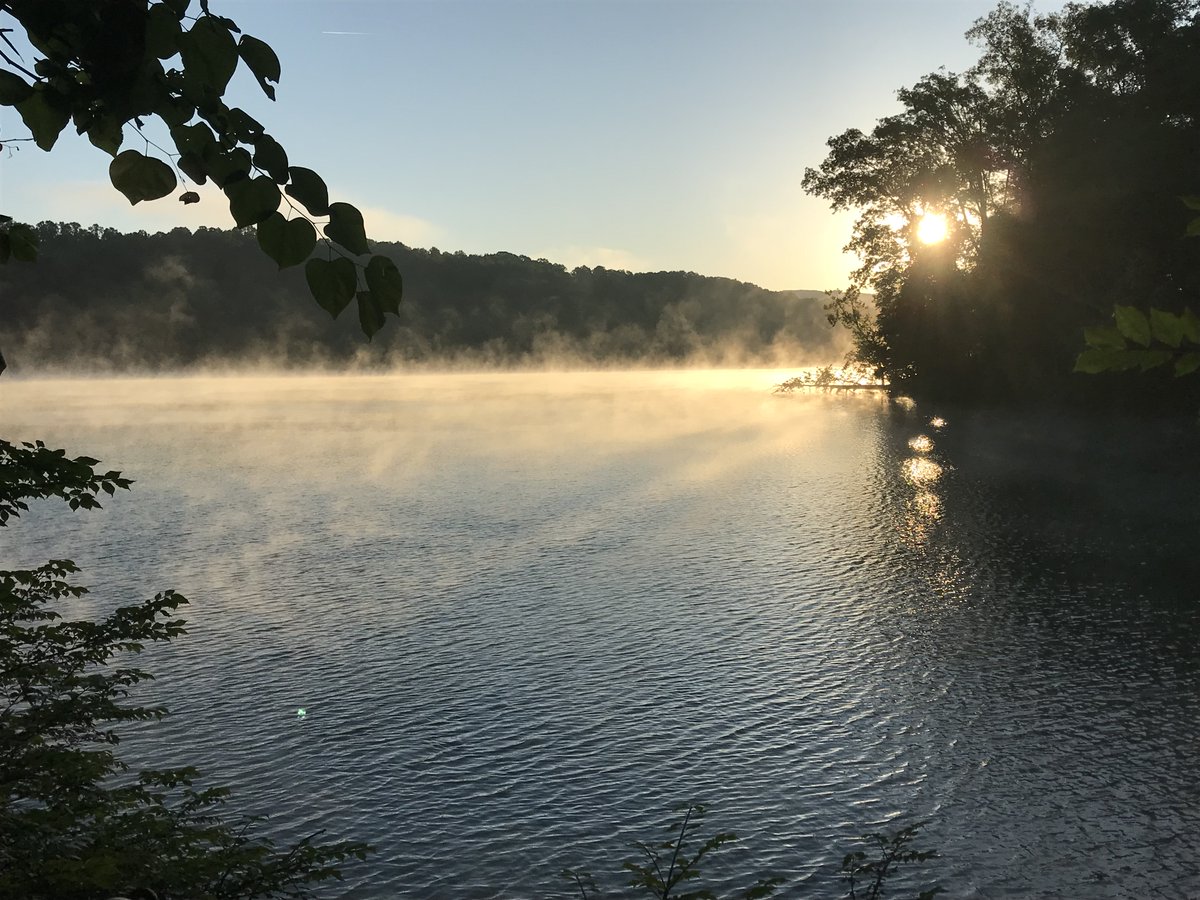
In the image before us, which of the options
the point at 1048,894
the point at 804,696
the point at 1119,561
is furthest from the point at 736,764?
the point at 1119,561

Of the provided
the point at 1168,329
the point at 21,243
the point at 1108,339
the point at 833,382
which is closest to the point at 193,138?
the point at 21,243

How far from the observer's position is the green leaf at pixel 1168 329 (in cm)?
238

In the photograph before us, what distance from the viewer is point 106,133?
283 cm

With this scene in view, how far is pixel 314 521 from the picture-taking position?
1518 inches

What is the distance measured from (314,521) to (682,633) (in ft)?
64.2

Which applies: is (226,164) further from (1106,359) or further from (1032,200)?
(1032,200)

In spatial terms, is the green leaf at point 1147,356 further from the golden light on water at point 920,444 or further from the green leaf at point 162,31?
the golden light on water at point 920,444

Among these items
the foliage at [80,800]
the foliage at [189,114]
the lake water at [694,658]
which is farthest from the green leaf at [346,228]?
the lake water at [694,658]

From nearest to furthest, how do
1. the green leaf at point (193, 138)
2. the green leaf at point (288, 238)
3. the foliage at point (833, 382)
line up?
the green leaf at point (288, 238)
the green leaf at point (193, 138)
the foliage at point (833, 382)

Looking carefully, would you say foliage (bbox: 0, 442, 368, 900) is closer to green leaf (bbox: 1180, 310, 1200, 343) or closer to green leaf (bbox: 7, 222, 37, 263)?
green leaf (bbox: 7, 222, 37, 263)

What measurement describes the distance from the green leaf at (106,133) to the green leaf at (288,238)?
848 millimetres

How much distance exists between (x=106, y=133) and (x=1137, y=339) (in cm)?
273

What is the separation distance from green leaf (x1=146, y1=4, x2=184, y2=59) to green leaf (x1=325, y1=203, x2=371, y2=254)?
1.94 ft

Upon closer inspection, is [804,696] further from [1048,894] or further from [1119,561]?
[1119,561]
